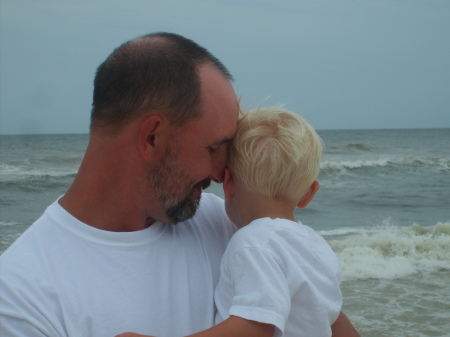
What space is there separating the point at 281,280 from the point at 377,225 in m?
10.1

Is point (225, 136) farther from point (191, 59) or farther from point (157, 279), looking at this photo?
point (157, 279)

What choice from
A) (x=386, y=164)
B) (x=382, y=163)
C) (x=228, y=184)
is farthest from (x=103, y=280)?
(x=382, y=163)

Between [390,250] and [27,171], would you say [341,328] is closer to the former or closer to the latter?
[390,250]

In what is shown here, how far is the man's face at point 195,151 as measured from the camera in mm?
1875

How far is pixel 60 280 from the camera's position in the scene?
5.44ft

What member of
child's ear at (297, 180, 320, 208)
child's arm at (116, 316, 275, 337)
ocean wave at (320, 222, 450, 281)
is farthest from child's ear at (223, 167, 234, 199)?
ocean wave at (320, 222, 450, 281)

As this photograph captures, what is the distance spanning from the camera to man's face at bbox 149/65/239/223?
6.15 ft

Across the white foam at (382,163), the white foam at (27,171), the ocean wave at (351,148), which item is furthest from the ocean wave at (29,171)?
the ocean wave at (351,148)

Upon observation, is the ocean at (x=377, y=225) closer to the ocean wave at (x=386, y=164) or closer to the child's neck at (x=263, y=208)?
the ocean wave at (x=386, y=164)

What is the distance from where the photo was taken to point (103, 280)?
68.2 inches

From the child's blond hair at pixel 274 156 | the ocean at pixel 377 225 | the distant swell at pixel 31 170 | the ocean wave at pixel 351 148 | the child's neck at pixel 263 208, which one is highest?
the child's blond hair at pixel 274 156

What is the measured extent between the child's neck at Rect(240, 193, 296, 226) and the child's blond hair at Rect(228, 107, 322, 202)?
2 cm

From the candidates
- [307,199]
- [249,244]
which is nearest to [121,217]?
[249,244]

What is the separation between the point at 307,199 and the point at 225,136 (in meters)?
0.40
